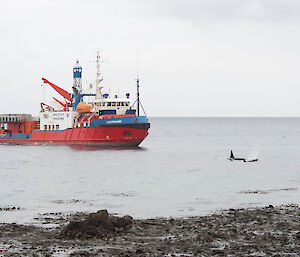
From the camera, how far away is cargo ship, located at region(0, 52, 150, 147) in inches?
3435

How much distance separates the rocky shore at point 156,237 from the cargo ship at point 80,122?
56.9 m

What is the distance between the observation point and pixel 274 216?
30.9 metres

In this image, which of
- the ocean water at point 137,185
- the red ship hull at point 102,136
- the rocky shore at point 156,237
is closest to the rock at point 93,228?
the rocky shore at point 156,237

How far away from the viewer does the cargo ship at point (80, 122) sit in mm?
87250

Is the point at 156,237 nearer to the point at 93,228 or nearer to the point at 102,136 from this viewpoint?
the point at 93,228

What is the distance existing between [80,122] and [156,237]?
228 ft

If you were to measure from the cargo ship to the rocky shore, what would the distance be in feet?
187

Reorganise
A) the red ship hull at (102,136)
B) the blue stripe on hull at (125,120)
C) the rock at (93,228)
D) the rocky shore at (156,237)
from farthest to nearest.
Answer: the red ship hull at (102,136) < the blue stripe on hull at (125,120) < the rock at (93,228) < the rocky shore at (156,237)

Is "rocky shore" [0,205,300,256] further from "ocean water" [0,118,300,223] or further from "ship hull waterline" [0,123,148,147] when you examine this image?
"ship hull waterline" [0,123,148,147]

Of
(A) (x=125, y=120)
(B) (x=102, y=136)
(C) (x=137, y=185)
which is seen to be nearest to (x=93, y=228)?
(C) (x=137, y=185)

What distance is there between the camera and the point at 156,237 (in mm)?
25547

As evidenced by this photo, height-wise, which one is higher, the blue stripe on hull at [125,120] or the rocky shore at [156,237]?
the blue stripe on hull at [125,120]

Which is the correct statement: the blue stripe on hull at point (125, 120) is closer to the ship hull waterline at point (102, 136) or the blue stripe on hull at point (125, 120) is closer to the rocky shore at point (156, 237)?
the ship hull waterline at point (102, 136)

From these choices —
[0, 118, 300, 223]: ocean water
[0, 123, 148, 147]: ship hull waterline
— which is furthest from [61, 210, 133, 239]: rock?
[0, 123, 148, 147]: ship hull waterline
